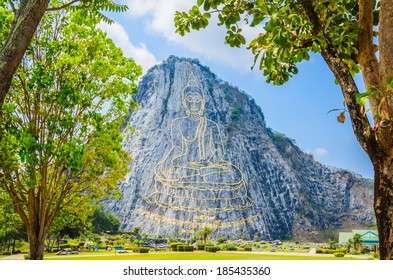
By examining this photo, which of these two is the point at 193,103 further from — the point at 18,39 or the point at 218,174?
the point at 18,39

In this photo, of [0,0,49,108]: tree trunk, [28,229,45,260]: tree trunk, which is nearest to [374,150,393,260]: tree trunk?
[0,0,49,108]: tree trunk

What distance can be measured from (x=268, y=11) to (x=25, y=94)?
681 centimetres

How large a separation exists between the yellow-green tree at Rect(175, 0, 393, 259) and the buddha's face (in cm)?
2708

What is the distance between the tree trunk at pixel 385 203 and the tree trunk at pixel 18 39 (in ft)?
6.82

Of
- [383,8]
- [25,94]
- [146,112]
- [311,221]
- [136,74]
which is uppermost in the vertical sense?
[146,112]

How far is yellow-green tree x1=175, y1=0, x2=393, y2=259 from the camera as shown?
6.39 ft

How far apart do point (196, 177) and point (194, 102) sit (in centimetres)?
557

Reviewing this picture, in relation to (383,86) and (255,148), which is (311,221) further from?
(383,86)

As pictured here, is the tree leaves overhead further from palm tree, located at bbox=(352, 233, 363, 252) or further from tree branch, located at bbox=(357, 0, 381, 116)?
palm tree, located at bbox=(352, 233, 363, 252)

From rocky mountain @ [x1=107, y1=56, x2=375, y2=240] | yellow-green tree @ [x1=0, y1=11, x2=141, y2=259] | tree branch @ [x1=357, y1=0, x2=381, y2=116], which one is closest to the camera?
tree branch @ [x1=357, y1=0, x2=381, y2=116]

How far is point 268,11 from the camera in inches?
90.6

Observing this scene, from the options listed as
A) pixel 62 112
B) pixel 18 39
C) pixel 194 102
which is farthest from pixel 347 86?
pixel 194 102
